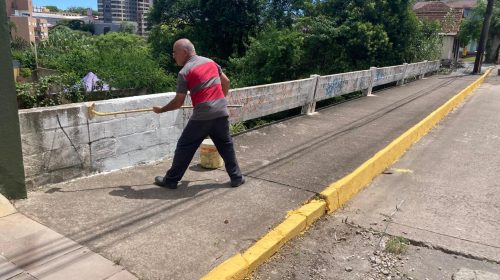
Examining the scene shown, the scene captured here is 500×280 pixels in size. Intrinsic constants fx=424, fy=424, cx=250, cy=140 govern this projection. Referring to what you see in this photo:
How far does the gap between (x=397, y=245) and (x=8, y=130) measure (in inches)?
148

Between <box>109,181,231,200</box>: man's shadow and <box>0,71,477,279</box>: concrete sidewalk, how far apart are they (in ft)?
0.04

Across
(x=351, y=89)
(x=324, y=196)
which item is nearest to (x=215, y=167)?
(x=324, y=196)

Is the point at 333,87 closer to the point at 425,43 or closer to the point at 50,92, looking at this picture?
the point at 50,92

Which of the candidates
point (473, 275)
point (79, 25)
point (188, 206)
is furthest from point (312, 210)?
point (79, 25)

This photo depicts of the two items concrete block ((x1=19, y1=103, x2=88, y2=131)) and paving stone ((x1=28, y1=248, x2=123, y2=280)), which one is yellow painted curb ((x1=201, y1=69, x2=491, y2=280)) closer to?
paving stone ((x1=28, y1=248, x2=123, y2=280))

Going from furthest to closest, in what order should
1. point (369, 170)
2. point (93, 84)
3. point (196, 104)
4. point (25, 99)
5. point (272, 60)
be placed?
point (272, 60), point (93, 84), point (25, 99), point (369, 170), point (196, 104)

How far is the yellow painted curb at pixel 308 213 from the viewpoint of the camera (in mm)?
3320

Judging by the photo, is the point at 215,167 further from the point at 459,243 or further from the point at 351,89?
the point at 351,89

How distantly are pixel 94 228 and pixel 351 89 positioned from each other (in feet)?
35.5

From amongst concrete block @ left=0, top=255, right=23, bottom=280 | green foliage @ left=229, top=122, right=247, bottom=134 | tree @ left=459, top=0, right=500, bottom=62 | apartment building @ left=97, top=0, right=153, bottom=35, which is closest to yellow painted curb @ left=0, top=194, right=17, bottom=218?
concrete block @ left=0, top=255, right=23, bottom=280

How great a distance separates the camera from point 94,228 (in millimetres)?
3748

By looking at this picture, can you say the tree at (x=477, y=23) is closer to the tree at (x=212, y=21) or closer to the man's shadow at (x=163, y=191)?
the tree at (x=212, y=21)

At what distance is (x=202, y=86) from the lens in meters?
4.54

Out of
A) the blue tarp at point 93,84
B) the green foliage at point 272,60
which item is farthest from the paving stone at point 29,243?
the green foliage at point 272,60
